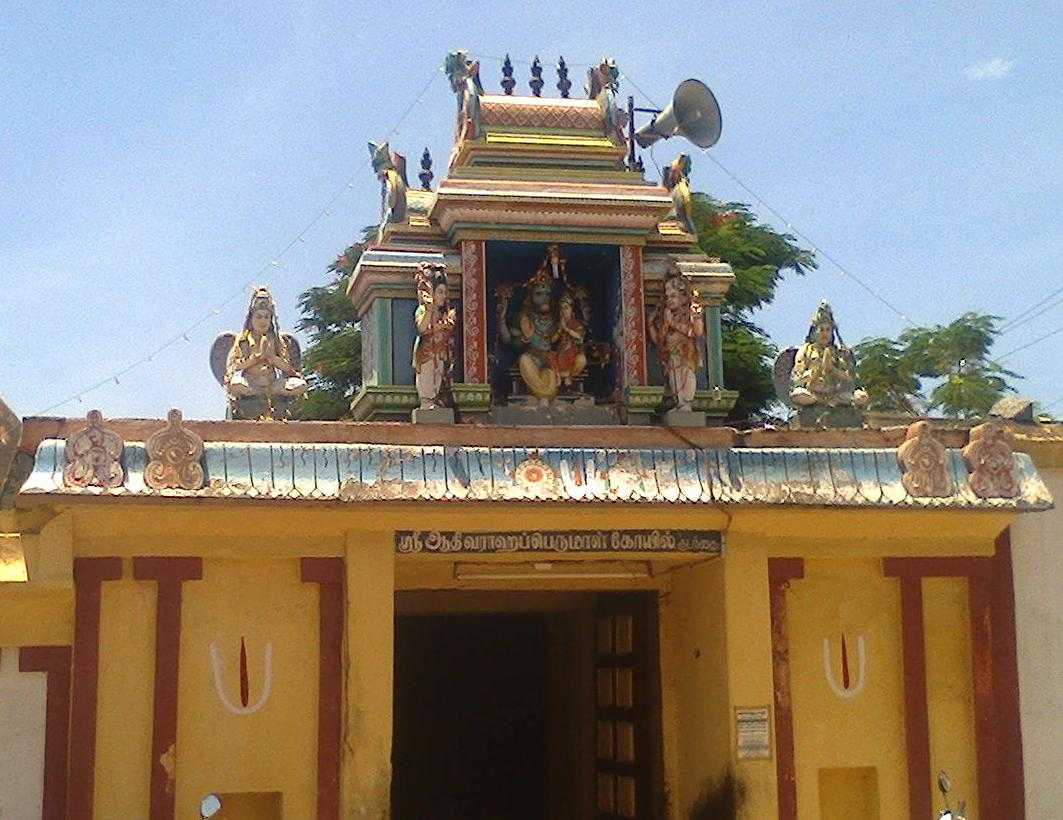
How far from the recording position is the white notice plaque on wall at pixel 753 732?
1378cm

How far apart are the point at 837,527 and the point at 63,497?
695cm

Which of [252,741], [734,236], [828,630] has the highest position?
[734,236]

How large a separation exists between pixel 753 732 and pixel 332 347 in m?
16.3

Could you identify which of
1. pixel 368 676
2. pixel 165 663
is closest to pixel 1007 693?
pixel 368 676

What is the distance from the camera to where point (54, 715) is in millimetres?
13023

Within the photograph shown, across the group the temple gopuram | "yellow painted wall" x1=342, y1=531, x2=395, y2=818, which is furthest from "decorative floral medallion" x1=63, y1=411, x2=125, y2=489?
"yellow painted wall" x1=342, y1=531, x2=395, y2=818

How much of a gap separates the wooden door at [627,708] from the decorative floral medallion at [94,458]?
5.88 metres

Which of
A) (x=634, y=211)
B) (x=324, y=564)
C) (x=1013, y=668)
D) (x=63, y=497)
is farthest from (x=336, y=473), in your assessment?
(x=1013, y=668)

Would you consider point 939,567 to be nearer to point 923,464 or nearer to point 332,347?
point 923,464

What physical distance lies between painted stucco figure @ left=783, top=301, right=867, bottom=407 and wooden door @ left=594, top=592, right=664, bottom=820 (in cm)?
265

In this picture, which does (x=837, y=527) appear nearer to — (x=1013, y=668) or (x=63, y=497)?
(x=1013, y=668)

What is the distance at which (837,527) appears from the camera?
47.2 feet

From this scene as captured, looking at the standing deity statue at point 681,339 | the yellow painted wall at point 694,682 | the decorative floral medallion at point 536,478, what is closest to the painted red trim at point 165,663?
the decorative floral medallion at point 536,478

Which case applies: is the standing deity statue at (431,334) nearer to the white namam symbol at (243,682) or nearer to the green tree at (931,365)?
the white namam symbol at (243,682)
